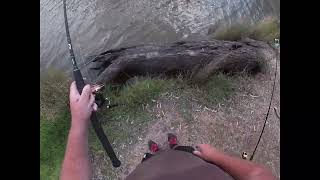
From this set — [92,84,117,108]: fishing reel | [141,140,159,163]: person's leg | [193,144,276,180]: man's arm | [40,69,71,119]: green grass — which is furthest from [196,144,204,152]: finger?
[40,69,71,119]: green grass

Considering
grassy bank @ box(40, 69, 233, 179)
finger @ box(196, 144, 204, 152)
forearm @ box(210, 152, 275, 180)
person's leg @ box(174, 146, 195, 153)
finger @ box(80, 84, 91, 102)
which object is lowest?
forearm @ box(210, 152, 275, 180)

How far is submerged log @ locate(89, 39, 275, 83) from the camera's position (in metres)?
1.38

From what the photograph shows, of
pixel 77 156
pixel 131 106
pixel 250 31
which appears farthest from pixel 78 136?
pixel 250 31

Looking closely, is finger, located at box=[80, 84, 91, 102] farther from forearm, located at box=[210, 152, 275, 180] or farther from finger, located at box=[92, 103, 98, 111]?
forearm, located at box=[210, 152, 275, 180]

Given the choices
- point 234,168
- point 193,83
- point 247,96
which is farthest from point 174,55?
point 234,168

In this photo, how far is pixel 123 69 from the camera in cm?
138

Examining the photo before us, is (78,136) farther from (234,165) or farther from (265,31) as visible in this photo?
(265,31)

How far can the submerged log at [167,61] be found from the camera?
→ 1380mm

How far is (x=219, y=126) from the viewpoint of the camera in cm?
138

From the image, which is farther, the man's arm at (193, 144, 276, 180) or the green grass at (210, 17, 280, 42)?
the green grass at (210, 17, 280, 42)

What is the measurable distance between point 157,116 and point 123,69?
15cm

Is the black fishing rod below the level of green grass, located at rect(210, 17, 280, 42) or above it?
below

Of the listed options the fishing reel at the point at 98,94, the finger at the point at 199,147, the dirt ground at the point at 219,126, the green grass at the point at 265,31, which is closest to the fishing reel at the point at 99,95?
the fishing reel at the point at 98,94

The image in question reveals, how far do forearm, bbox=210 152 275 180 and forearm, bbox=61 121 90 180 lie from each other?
0.31 metres
